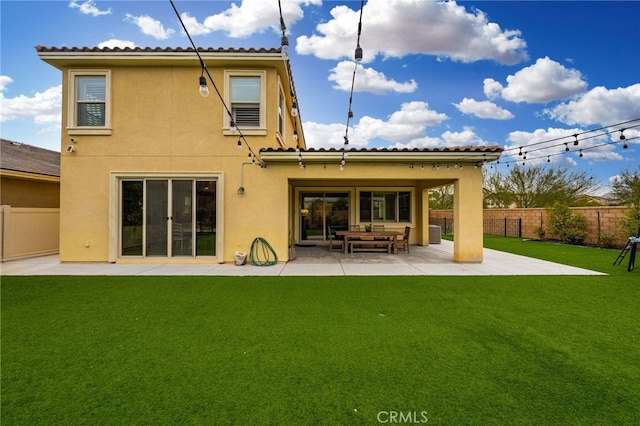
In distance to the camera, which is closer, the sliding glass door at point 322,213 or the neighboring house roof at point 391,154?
the neighboring house roof at point 391,154

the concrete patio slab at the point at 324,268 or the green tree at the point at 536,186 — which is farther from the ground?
the green tree at the point at 536,186

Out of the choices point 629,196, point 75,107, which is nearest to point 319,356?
point 75,107

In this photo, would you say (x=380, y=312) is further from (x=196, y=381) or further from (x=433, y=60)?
(x=433, y=60)

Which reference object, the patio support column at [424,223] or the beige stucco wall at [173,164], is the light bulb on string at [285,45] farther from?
the patio support column at [424,223]

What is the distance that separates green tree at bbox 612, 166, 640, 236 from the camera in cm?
996

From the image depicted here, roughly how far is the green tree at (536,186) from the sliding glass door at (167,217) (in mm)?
21750

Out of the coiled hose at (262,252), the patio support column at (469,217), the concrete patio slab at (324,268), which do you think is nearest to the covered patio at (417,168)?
the patio support column at (469,217)

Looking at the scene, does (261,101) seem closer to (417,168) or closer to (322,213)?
(417,168)

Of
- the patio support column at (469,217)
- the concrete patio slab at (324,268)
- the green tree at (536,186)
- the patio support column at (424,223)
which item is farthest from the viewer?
the green tree at (536,186)

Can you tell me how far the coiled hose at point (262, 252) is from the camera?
25.5 ft

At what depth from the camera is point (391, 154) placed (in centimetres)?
743

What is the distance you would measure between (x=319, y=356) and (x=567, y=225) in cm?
1463

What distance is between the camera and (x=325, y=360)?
2.73 m

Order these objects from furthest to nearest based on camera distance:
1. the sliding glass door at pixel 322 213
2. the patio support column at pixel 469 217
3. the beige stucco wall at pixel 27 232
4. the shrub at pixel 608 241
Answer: the sliding glass door at pixel 322 213, the shrub at pixel 608 241, the beige stucco wall at pixel 27 232, the patio support column at pixel 469 217
